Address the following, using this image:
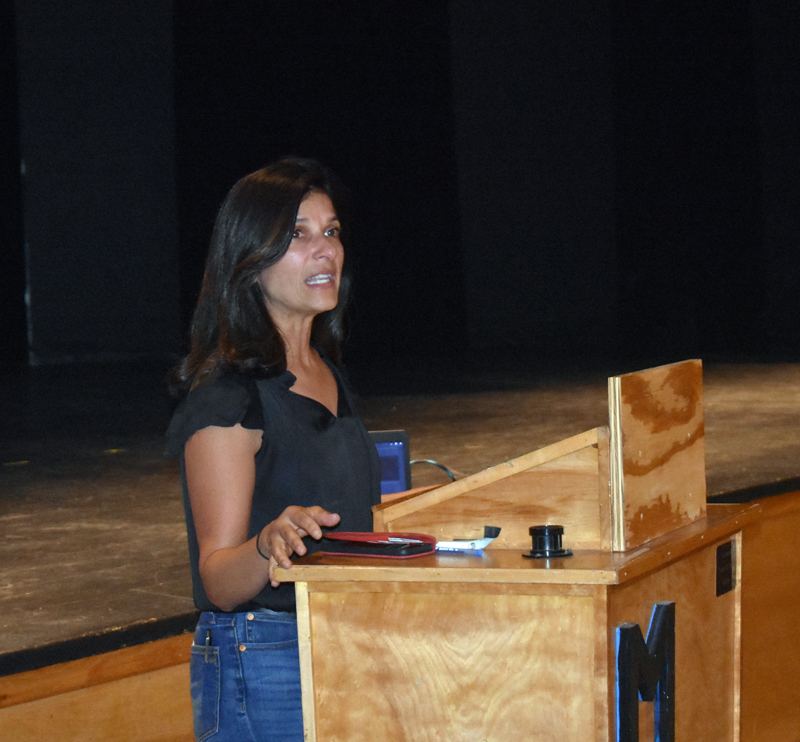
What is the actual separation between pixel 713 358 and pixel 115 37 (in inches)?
197

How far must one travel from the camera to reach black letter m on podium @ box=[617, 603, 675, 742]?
105 cm

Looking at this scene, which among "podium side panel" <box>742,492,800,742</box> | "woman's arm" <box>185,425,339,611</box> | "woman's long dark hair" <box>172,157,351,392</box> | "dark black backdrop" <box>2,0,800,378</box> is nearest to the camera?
"woman's arm" <box>185,425,339,611</box>

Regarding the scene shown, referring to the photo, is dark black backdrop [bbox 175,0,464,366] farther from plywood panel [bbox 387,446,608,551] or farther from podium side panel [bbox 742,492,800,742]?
plywood panel [bbox 387,446,608,551]

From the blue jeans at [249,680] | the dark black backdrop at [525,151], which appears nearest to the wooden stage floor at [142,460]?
the blue jeans at [249,680]

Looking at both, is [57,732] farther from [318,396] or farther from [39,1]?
[39,1]

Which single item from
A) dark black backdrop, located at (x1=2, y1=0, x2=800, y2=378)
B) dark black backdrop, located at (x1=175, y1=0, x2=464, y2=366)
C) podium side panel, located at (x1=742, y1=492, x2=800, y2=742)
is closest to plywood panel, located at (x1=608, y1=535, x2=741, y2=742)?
podium side panel, located at (x1=742, y1=492, x2=800, y2=742)

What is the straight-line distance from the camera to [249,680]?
46.5 inches

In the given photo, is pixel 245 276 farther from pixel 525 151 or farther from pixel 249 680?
pixel 525 151

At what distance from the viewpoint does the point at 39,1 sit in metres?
8.42

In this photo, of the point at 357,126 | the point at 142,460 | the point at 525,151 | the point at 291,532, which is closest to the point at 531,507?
the point at 291,532

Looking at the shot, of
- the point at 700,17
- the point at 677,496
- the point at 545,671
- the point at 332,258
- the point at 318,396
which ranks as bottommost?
the point at 545,671

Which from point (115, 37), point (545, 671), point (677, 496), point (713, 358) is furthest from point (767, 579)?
point (115, 37)

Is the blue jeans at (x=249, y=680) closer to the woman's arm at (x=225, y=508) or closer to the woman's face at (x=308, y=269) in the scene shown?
the woman's arm at (x=225, y=508)

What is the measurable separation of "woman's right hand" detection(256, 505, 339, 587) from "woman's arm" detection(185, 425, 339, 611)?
0.05 m
